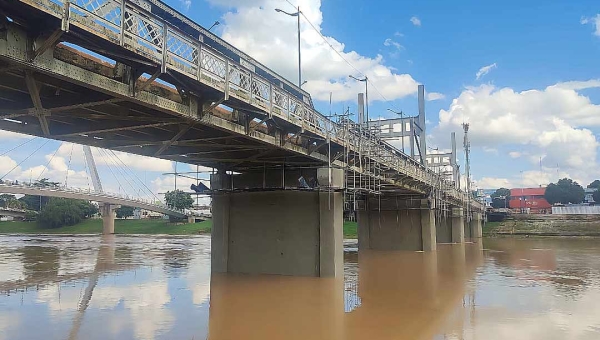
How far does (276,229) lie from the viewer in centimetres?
2383

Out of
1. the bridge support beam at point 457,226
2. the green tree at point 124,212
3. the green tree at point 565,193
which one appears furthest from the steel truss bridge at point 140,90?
the green tree at point 565,193

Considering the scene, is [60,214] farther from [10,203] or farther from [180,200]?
[10,203]

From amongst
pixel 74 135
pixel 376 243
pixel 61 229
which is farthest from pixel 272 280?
pixel 61 229

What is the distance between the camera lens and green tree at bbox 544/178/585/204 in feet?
407

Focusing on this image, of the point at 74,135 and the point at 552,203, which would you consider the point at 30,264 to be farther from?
the point at 552,203

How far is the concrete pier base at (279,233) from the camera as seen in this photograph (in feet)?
74.5

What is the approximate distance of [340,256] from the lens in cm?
2266

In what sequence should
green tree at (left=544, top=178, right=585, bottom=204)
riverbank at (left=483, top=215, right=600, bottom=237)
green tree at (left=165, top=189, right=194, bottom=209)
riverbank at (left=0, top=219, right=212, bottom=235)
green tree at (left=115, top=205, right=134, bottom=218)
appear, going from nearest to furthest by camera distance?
riverbank at (left=483, top=215, right=600, bottom=237), riverbank at (left=0, top=219, right=212, bottom=235), green tree at (left=165, top=189, right=194, bottom=209), green tree at (left=544, top=178, right=585, bottom=204), green tree at (left=115, top=205, right=134, bottom=218)

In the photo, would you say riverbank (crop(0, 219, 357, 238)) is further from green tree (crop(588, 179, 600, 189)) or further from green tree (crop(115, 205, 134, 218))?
green tree (crop(588, 179, 600, 189))

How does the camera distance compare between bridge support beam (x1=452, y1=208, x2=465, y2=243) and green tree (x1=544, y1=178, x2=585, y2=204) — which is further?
green tree (x1=544, y1=178, x2=585, y2=204)

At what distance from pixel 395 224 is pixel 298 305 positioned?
2964 centimetres

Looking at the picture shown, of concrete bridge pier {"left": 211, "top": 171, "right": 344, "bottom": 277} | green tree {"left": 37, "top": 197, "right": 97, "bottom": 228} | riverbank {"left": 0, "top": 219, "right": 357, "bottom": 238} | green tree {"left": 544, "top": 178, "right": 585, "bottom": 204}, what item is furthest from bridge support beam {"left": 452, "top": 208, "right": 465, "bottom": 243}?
green tree {"left": 37, "top": 197, "right": 97, "bottom": 228}

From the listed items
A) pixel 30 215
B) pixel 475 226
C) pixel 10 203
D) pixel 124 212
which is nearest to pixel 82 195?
pixel 30 215

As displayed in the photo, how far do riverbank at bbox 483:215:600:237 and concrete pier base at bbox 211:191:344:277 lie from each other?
66.8m
